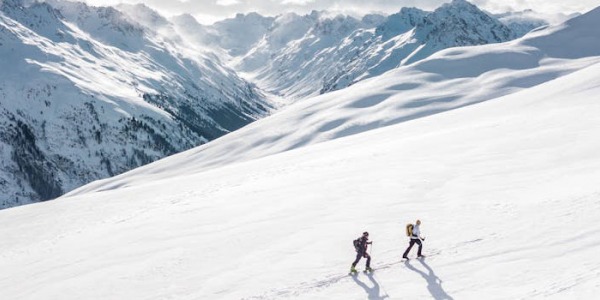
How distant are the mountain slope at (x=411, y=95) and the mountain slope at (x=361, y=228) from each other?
6141cm

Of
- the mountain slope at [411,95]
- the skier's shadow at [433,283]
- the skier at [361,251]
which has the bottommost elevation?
the skier's shadow at [433,283]

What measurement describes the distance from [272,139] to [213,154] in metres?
12.5

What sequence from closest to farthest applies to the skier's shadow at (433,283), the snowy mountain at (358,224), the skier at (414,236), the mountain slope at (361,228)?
the skier's shadow at (433,283), the mountain slope at (361,228), the snowy mountain at (358,224), the skier at (414,236)

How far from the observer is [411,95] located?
12362 centimetres

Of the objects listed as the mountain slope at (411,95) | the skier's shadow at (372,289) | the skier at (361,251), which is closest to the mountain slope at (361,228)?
the skier's shadow at (372,289)

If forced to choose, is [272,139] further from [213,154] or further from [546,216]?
[546,216]

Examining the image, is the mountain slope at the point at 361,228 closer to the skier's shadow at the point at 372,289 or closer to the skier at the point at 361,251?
the skier's shadow at the point at 372,289

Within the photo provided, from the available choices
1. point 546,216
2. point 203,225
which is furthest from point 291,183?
point 546,216

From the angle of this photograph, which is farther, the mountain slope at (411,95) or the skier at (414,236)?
the mountain slope at (411,95)

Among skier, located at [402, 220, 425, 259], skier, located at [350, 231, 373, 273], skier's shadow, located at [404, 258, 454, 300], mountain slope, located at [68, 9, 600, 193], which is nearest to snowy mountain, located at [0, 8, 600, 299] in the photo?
skier's shadow, located at [404, 258, 454, 300]

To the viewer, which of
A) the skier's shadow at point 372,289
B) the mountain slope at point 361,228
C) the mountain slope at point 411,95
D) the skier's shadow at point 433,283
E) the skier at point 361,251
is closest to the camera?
the skier's shadow at point 433,283

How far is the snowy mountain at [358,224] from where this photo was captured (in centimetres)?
1944

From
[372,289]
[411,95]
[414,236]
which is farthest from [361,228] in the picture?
[411,95]

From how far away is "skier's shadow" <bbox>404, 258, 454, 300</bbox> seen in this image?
695 inches
